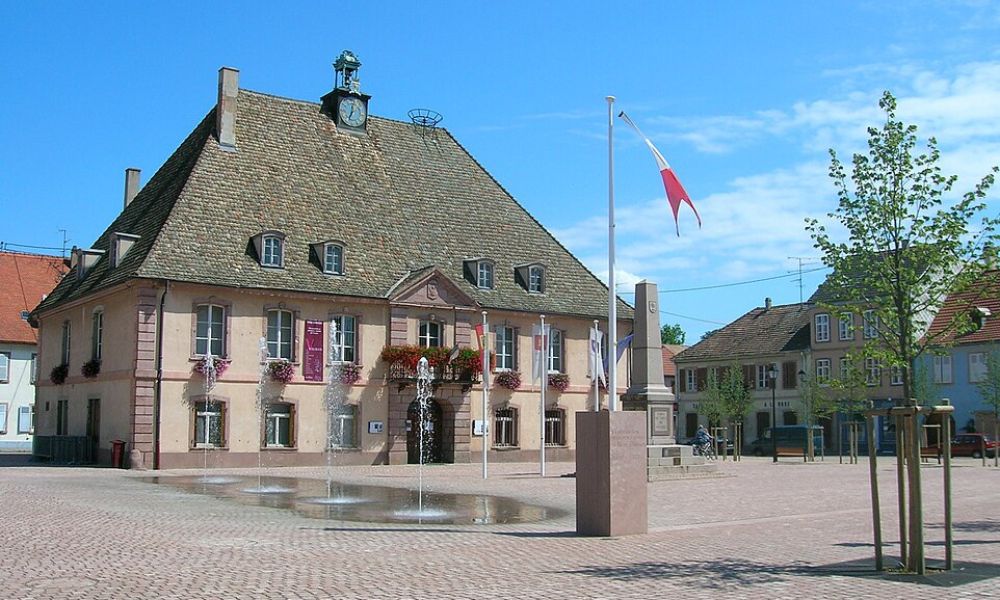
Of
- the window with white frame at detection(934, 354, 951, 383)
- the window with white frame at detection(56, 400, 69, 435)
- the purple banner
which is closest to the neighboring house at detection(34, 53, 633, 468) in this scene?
the purple banner

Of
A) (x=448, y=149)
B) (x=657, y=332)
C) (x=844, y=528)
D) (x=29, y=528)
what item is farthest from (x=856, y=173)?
(x=448, y=149)

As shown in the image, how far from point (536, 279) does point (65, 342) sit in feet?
61.8

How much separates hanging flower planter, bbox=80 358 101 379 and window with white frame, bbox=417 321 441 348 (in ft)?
37.2

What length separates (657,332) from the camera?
29609 millimetres

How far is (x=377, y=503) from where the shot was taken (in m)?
20.4

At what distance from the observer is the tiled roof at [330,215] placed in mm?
36938

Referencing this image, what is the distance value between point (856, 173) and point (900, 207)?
0.61 meters

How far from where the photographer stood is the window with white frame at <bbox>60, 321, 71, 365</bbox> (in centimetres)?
4253

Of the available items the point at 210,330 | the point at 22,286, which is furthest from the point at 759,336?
the point at 22,286

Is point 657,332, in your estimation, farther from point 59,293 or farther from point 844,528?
point 59,293

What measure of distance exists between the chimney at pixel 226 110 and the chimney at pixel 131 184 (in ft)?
28.6

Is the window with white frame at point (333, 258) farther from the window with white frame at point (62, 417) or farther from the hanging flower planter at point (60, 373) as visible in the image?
the window with white frame at point (62, 417)

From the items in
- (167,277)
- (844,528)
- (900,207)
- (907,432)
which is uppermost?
(167,277)

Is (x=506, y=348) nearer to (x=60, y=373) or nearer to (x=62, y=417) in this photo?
(x=60, y=373)
